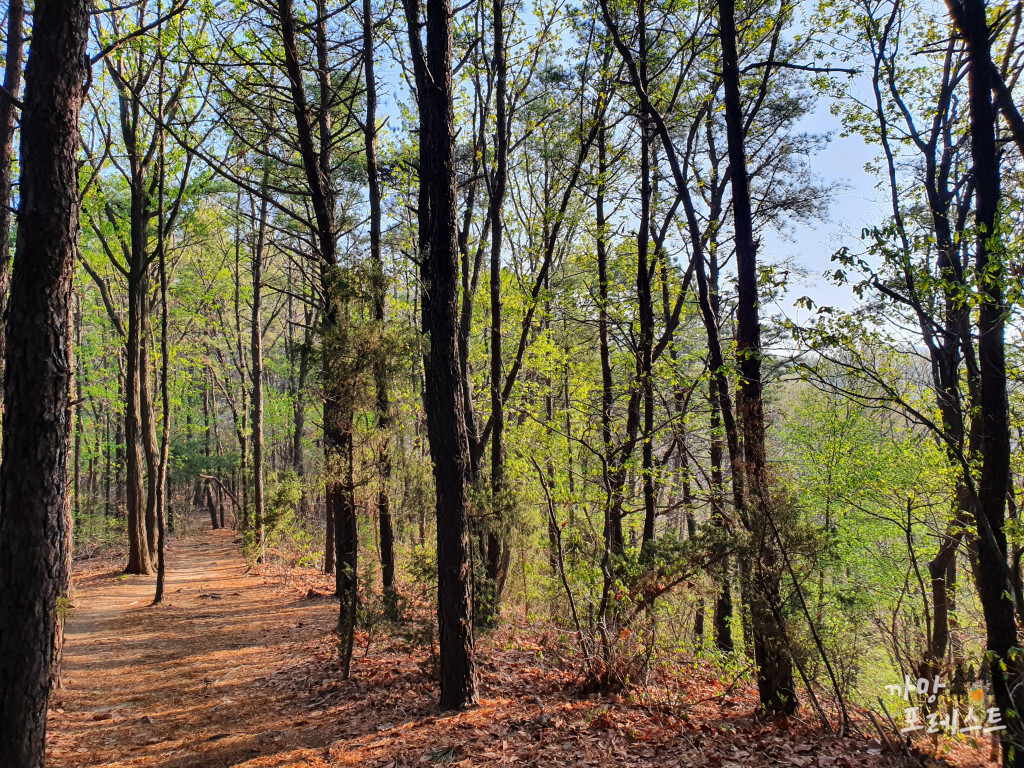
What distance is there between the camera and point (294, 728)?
5.57 meters

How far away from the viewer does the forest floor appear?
4.76 meters

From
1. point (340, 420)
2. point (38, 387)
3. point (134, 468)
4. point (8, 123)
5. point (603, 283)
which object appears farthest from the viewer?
point (134, 468)

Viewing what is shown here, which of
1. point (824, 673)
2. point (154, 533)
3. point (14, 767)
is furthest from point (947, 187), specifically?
point (154, 533)

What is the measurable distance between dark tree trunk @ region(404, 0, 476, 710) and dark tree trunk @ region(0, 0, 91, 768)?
3.06 m

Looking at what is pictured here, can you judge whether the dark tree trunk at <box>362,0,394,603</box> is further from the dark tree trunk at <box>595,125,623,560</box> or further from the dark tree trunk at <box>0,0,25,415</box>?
the dark tree trunk at <box>0,0,25,415</box>

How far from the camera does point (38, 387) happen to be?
12.0ft

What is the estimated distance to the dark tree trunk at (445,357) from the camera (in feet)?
18.3

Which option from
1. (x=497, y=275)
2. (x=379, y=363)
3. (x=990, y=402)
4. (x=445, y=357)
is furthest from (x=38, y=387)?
(x=990, y=402)

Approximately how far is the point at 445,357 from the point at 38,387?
10.9 feet

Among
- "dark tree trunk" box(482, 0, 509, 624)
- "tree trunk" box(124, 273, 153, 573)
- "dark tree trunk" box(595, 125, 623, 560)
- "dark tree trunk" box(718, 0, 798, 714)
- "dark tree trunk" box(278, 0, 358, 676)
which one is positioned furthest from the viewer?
"tree trunk" box(124, 273, 153, 573)

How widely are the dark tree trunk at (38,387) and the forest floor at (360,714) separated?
7.05 ft

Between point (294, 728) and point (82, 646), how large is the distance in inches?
219

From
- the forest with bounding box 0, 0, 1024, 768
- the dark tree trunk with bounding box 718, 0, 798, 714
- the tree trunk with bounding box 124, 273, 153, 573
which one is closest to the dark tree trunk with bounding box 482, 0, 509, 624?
the forest with bounding box 0, 0, 1024, 768

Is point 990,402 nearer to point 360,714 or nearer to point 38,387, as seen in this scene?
point 360,714
